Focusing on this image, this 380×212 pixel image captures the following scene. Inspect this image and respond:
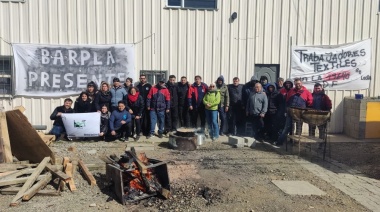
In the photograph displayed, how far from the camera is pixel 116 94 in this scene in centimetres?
983

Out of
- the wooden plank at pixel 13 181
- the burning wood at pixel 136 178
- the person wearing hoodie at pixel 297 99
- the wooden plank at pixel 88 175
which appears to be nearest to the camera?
the burning wood at pixel 136 178

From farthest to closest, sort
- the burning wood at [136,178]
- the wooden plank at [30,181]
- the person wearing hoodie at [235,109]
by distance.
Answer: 1. the person wearing hoodie at [235,109]
2. the burning wood at [136,178]
3. the wooden plank at [30,181]

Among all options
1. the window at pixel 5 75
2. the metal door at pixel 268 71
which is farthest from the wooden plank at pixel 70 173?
the metal door at pixel 268 71

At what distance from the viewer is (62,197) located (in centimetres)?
552

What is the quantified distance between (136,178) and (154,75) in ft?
18.6

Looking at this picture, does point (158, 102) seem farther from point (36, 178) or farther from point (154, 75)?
point (36, 178)

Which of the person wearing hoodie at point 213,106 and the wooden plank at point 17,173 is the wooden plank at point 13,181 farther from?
the person wearing hoodie at point 213,106

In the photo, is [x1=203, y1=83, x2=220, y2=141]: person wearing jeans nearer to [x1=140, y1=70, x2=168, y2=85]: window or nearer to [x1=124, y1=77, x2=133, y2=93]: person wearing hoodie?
[x1=140, y1=70, x2=168, y2=85]: window

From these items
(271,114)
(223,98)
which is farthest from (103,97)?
(271,114)

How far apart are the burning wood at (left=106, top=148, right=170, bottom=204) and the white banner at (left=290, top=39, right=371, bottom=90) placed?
7110 mm

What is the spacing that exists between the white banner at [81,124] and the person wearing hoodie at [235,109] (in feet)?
12.7

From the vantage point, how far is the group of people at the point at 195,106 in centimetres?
958

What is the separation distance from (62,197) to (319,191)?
4.26 metres

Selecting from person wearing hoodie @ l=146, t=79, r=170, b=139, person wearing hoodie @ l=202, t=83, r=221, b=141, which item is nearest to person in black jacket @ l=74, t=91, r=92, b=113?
person wearing hoodie @ l=146, t=79, r=170, b=139
